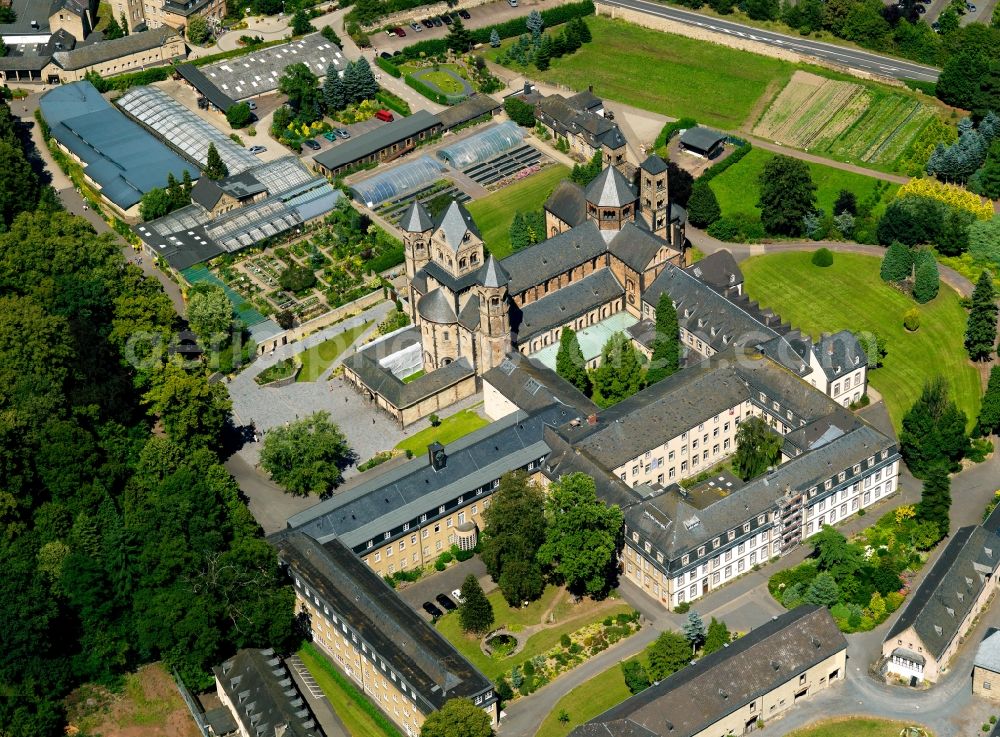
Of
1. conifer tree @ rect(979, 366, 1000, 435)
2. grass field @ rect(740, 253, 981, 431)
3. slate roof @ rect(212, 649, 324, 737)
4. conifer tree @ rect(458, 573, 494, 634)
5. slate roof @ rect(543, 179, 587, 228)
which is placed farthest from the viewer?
slate roof @ rect(543, 179, 587, 228)

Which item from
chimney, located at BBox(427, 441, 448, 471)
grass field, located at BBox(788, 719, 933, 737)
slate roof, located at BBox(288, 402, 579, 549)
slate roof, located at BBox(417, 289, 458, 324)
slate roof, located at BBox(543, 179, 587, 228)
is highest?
slate roof, located at BBox(543, 179, 587, 228)

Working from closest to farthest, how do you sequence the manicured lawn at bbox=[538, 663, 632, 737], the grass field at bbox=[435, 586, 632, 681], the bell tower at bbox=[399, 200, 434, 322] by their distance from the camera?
the manicured lawn at bbox=[538, 663, 632, 737]
the grass field at bbox=[435, 586, 632, 681]
the bell tower at bbox=[399, 200, 434, 322]

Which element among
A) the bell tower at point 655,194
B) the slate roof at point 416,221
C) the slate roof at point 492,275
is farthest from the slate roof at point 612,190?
the slate roof at point 492,275

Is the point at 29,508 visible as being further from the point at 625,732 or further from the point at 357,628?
the point at 625,732

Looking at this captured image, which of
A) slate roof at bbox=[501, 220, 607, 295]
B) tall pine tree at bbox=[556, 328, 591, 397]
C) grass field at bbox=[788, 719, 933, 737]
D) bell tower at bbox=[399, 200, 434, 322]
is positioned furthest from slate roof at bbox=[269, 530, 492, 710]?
slate roof at bbox=[501, 220, 607, 295]

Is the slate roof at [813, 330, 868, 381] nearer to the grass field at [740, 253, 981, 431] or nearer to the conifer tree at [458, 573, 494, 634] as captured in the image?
the grass field at [740, 253, 981, 431]

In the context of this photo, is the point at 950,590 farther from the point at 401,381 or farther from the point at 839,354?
the point at 401,381

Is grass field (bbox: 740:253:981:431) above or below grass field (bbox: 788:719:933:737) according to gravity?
above
